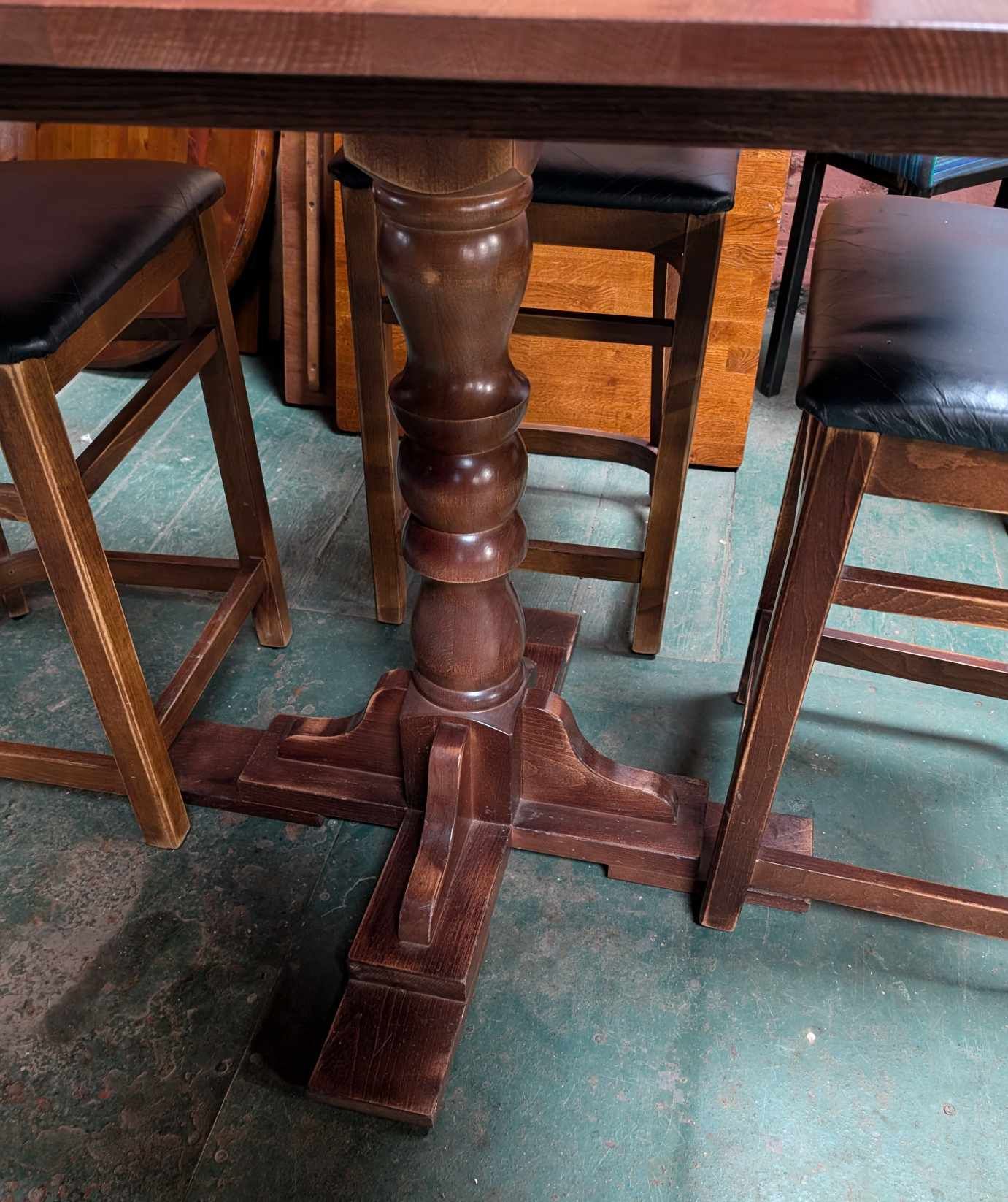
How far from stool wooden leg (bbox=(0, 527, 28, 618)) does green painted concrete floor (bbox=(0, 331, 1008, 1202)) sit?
0.03m

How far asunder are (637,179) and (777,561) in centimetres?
54

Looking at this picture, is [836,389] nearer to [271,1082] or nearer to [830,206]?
[830,206]

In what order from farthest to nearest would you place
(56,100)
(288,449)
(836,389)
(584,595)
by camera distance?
(288,449) → (584,595) → (836,389) → (56,100)

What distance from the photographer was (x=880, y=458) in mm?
817

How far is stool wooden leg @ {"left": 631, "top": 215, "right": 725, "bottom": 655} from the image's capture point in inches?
49.7

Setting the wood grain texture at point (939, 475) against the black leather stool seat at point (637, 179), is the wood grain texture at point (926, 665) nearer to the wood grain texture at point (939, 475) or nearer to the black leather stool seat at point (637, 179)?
the wood grain texture at point (939, 475)

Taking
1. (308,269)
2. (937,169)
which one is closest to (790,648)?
(937,169)

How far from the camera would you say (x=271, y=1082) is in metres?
1.04

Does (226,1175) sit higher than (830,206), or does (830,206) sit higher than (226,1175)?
(830,206)

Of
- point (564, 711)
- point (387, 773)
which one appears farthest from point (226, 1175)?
point (564, 711)

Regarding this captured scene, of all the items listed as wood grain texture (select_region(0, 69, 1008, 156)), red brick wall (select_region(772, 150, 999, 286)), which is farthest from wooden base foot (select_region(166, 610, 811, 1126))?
red brick wall (select_region(772, 150, 999, 286))

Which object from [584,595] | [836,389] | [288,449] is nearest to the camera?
[836,389]

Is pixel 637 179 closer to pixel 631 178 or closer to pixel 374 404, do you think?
pixel 631 178

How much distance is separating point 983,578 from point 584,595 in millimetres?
710
